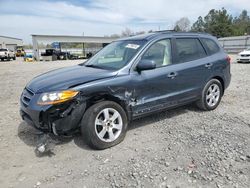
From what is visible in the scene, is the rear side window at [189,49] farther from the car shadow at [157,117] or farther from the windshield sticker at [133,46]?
the car shadow at [157,117]

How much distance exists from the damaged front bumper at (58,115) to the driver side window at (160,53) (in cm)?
152

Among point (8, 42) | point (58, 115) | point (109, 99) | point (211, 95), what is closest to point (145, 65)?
point (109, 99)

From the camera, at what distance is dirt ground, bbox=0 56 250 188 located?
2.73 m

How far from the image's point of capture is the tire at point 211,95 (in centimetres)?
488

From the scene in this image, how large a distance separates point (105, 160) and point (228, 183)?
63.2 inches

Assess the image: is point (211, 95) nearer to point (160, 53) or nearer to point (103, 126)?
point (160, 53)

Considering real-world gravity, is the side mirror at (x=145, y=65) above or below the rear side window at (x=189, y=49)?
below

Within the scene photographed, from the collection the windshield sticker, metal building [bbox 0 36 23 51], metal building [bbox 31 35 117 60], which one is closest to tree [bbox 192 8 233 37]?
metal building [bbox 31 35 117 60]

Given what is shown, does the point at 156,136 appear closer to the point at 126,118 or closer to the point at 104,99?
the point at 126,118

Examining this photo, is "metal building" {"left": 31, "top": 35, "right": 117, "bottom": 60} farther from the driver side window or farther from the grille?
the driver side window

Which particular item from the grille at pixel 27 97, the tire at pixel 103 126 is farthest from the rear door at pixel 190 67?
the grille at pixel 27 97

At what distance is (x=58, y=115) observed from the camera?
3125mm

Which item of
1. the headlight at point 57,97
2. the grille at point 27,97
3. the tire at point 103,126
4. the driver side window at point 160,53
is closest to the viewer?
the headlight at point 57,97

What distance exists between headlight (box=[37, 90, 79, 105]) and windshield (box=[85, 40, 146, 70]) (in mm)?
963
